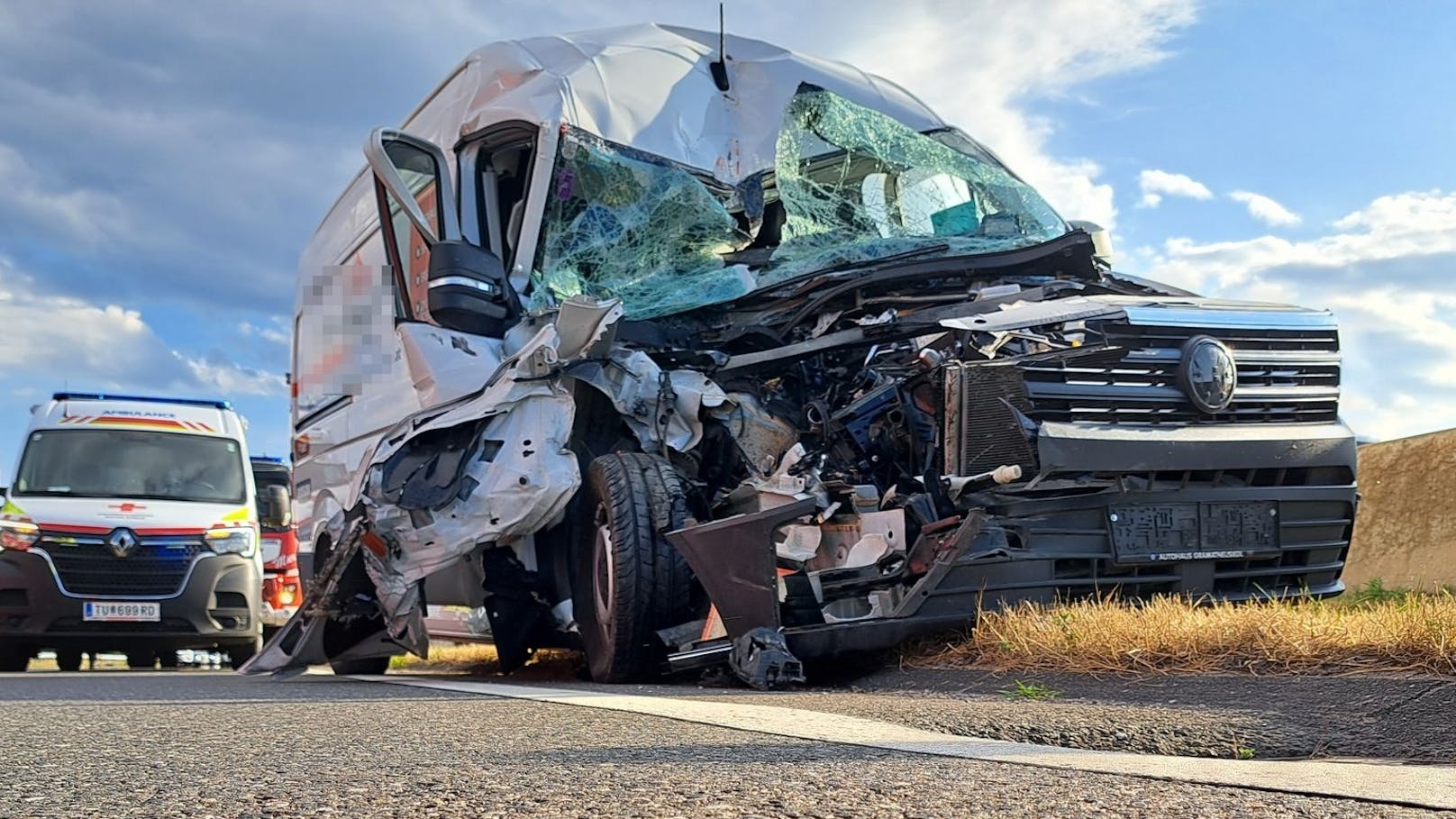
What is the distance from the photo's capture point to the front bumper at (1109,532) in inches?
197

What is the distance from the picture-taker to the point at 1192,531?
17.4 ft

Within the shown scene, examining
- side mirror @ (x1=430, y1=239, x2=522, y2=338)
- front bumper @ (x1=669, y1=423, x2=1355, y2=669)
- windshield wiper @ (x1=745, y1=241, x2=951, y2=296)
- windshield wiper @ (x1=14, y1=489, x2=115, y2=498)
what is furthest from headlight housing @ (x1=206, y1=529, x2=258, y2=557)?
front bumper @ (x1=669, y1=423, x2=1355, y2=669)

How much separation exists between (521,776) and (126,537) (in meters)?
8.59

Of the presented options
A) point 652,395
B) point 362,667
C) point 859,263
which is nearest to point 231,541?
point 362,667

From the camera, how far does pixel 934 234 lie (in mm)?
6641

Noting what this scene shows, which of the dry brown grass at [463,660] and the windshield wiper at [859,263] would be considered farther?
the dry brown grass at [463,660]

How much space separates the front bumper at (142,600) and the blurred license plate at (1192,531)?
24.8 ft

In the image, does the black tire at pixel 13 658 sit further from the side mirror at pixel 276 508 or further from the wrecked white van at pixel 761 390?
the wrecked white van at pixel 761 390

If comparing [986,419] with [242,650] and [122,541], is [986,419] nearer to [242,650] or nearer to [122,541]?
[122,541]

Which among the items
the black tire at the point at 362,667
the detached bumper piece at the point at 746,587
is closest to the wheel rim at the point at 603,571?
the detached bumper piece at the point at 746,587

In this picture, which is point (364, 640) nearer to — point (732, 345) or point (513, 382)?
point (513, 382)

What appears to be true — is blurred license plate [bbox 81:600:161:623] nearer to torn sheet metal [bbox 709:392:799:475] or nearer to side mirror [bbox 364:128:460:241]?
side mirror [bbox 364:128:460:241]

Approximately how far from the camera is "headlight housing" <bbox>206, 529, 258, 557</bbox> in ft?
34.8

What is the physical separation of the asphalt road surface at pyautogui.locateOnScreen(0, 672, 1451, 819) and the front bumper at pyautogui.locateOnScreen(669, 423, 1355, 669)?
1429mm
